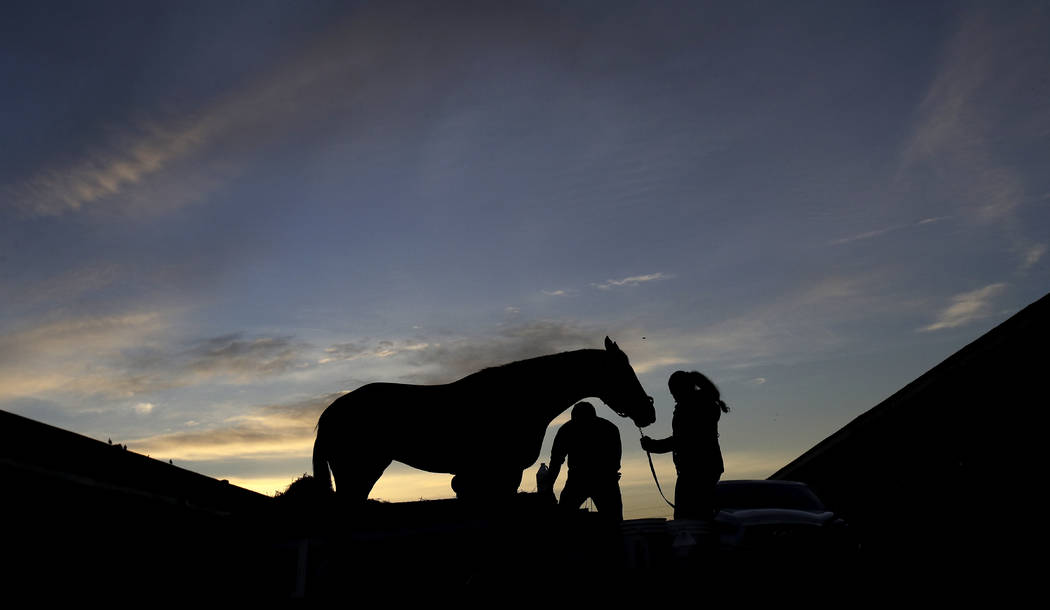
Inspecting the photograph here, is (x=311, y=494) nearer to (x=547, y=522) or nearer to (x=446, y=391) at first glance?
(x=446, y=391)

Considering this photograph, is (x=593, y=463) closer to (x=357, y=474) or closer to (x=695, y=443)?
(x=695, y=443)

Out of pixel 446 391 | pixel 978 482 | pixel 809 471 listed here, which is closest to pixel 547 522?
pixel 446 391

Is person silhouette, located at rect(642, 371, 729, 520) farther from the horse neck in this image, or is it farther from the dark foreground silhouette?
the horse neck

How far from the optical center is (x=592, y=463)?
895 cm

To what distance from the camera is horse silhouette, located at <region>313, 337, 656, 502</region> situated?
29.8 ft

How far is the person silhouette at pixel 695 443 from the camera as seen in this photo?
8.46 m

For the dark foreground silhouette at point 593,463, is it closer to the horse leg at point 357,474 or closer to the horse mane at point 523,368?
the horse mane at point 523,368

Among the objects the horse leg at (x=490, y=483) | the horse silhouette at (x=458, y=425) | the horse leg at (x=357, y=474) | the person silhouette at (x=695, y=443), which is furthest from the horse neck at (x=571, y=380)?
the horse leg at (x=357, y=474)

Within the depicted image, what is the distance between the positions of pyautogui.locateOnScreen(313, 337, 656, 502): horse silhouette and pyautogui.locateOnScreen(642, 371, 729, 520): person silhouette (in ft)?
4.99

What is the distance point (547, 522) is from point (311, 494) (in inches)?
134

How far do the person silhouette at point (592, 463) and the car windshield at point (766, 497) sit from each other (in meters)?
3.56

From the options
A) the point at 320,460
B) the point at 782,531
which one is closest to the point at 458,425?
the point at 320,460

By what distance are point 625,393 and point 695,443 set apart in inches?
72.9

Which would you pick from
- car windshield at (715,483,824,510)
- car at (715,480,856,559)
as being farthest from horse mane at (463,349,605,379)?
car windshield at (715,483,824,510)
